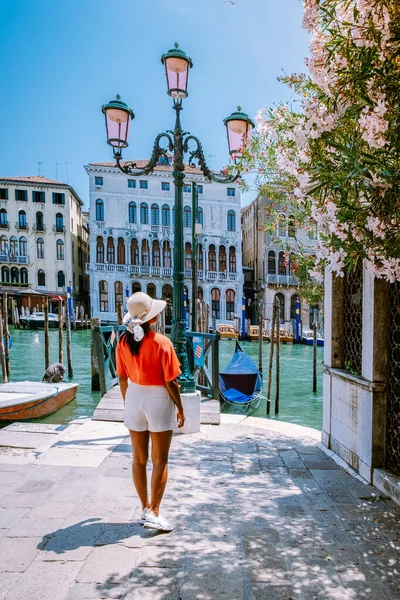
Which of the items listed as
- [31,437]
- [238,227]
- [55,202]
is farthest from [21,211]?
[31,437]

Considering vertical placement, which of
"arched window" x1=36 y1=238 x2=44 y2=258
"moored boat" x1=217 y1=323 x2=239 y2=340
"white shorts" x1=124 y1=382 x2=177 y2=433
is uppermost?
"arched window" x1=36 y1=238 x2=44 y2=258

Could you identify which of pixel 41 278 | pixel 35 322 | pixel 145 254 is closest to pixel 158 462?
pixel 35 322

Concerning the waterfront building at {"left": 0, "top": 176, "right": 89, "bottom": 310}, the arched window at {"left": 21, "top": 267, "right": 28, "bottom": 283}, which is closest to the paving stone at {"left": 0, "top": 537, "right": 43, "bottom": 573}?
the waterfront building at {"left": 0, "top": 176, "right": 89, "bottom": 310}

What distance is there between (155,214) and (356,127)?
116 feet

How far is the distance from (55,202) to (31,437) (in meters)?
37.5

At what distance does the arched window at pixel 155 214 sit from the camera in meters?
36.7

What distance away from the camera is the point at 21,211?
125 ft

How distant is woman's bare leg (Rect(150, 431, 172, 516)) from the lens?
2.61m

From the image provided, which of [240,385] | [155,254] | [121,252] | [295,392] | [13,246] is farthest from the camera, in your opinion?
[13,246]

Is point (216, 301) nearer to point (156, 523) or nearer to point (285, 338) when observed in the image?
point (285, 338)

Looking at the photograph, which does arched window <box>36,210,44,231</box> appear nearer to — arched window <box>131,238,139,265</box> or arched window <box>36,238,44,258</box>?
arched window <box>36,238,44,258</box>

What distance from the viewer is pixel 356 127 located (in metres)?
2.40

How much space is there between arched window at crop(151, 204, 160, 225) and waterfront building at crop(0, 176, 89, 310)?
348 inches

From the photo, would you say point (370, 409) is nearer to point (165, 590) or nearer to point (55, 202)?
point (165, 590)
